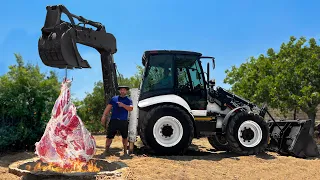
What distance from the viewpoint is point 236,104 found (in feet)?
35.4

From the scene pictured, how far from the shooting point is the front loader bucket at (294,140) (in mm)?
10328

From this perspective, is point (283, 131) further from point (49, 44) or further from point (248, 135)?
point (49, 44)

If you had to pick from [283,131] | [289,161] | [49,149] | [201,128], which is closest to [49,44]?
[49,149]

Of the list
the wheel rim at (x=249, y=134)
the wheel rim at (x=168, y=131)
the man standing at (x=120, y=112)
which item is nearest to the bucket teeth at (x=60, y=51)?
the man standing at (x=120, y=112)

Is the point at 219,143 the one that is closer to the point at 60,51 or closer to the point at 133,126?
the point at 133,126

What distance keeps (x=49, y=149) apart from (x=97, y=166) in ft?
3.82

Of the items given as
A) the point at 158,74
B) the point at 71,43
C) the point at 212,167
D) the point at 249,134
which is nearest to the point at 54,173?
the point at 71,43

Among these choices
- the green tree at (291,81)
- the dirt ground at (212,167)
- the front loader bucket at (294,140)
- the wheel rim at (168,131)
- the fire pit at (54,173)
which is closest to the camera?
the fire pit at (54,173)

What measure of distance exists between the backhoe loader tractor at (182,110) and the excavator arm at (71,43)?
0.09ft

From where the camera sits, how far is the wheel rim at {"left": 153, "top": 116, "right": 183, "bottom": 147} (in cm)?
949

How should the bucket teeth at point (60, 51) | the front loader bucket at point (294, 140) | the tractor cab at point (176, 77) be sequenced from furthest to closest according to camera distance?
1. the front loader bucket at point (294, 140)
2. the tractor cab at point (176, 77)
3. the bucket teeth at point (60, 51)

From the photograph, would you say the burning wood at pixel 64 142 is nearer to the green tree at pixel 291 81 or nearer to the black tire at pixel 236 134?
the black tire at pixel 236 134

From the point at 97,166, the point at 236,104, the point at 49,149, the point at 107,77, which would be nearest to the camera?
the point at 49,149

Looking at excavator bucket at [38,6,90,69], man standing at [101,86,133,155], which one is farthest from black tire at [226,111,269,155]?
excavator bucket at [38,6,90,69]
